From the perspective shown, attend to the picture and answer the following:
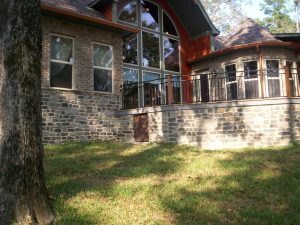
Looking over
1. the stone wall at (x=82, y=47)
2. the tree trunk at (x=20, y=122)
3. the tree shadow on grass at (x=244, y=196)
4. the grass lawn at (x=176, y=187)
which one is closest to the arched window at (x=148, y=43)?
the stone wall at (x=82, y=47)

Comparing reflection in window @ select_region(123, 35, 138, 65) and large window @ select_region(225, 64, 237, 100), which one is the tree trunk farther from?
large window @ select_region(225, 64, 237, 100)

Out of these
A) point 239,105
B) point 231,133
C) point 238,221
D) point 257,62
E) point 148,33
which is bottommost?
point 238,221

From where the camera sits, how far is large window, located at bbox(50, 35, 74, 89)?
37.3ft

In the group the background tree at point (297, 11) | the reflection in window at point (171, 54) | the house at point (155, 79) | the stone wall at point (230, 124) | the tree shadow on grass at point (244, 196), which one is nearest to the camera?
the tree shadow on grass at point (244, 196)

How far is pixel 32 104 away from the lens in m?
4.67

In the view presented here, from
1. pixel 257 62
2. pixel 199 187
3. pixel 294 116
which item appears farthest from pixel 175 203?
pixel 257 62

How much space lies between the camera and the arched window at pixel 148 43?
Result: 1452 cm

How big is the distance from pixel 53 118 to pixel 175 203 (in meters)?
6.91

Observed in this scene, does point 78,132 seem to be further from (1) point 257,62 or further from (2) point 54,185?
(1) point 257,62

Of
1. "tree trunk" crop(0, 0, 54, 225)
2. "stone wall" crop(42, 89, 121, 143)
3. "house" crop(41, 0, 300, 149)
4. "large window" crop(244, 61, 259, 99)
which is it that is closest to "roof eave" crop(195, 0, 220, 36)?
"house" crop(41, 0, 300, 149)

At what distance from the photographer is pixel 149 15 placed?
51.3ft

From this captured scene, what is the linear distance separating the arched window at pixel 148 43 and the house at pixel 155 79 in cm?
5

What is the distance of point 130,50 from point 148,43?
1187 mm

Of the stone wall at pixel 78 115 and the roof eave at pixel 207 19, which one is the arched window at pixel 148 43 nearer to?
the roof eave at pixel 207 19
